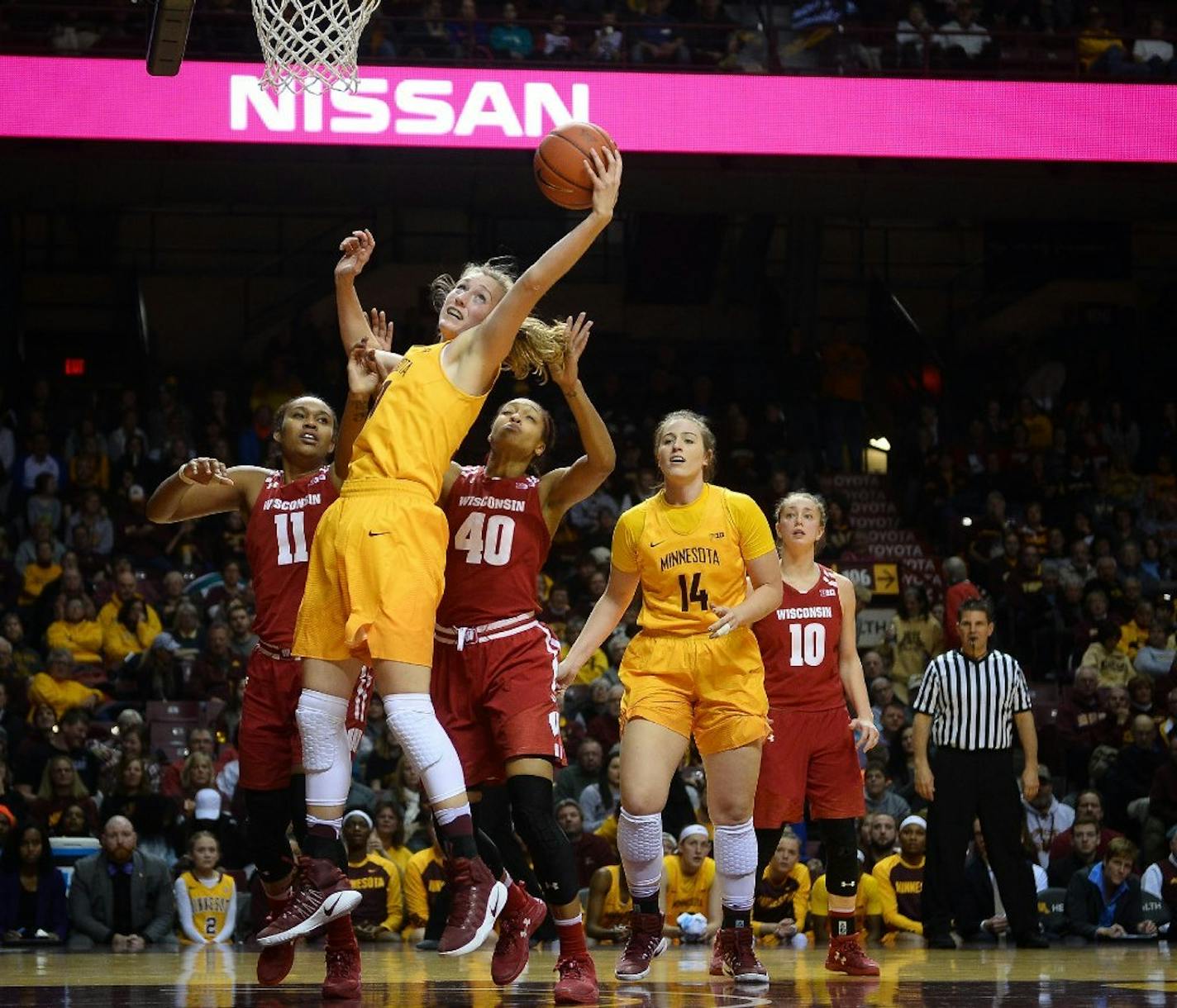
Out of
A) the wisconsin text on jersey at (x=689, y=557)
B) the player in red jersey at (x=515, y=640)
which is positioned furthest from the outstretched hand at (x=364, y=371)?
the wisconsin text on jersey at (x=689, y=557)

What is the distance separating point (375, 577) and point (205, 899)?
20.0 feet

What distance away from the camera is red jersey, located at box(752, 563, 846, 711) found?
802 centimetres

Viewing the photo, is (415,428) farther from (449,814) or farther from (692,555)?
(692,555)

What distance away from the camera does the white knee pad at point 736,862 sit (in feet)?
22.9

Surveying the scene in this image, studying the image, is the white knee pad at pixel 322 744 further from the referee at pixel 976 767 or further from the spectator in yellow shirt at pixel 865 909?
the spectator in yellow shirt at pixel 865 909

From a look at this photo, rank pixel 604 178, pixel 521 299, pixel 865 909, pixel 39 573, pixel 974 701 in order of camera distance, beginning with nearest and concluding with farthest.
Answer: pixel 521 299 → pixel 604 178 → pixel 974 701 → pixel 865 909 → pixel 39 573

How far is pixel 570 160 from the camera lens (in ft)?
19.4

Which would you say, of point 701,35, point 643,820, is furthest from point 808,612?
point 701,35

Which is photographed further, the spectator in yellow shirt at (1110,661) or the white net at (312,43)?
the spectator in yellow shirt at (1110,661)

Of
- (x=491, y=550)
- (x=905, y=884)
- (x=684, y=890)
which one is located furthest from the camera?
(x=905, y=884)

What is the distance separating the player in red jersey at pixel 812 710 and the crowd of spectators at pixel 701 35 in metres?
8.39

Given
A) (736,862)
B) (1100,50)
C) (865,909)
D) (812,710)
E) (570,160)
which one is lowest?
(865,909)

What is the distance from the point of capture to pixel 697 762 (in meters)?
13.0

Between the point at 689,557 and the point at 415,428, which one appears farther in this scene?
the point at 689,557
